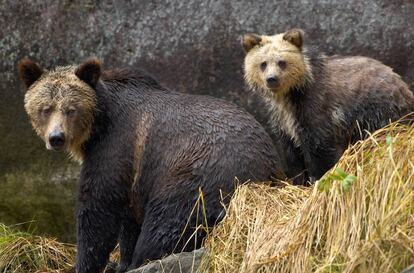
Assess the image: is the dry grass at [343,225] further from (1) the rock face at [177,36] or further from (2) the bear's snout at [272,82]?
(1) the rock face at [177,36]

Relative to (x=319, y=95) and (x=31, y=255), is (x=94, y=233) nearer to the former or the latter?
(x=31, y=255)

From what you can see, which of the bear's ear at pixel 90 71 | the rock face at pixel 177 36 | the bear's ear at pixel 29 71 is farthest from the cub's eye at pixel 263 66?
the bear's ear at pixel 29 71

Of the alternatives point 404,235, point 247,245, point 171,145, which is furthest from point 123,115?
point 404,235

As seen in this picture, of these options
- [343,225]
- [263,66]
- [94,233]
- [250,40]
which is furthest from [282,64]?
[343,225]

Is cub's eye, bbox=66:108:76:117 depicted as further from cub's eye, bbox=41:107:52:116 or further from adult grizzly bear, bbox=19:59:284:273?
cub's eye, bbox=41:107:52:116

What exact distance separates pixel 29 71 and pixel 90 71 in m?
0.51

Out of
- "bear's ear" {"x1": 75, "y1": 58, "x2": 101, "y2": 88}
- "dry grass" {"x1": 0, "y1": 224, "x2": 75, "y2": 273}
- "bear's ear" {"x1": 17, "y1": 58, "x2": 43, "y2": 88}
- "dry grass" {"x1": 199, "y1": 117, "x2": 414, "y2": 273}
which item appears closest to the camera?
"dry grass" {"x1": 199, "y1": 117, "x2": 414, "y2": 273}

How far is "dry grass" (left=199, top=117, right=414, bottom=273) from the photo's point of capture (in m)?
6.06

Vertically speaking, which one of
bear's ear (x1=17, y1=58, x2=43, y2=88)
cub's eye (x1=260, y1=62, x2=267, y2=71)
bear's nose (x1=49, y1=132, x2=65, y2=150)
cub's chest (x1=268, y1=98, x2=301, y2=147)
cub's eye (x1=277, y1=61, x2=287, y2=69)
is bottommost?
cub's chest (x1=268, y1=98, x2=301, y2=147)

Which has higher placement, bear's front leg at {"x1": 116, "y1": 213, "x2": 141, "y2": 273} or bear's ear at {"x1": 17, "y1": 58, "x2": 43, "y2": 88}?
bear's ear at {"x1": 17, "y1": 58, "x2": 43, "y2": 88}

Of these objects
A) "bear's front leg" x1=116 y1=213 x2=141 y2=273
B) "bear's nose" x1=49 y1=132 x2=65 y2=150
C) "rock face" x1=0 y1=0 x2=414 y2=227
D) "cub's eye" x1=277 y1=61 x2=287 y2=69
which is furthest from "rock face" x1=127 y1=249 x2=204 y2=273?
"rock face" x1=0 y1=0 x2=414 y2=227

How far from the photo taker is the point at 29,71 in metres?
8.15

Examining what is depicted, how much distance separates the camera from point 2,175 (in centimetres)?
993

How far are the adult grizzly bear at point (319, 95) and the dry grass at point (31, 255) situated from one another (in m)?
2.16
